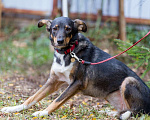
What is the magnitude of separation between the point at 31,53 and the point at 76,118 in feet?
13.0

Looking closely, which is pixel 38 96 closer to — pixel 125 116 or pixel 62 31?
pixel 62 31

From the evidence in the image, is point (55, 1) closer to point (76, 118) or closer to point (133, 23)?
point (133, 23)

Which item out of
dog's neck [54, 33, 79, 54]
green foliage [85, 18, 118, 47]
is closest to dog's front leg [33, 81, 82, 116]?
dog's neck [54, 33, 79, 54]

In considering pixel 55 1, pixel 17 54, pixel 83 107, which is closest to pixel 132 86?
pixel 83 107

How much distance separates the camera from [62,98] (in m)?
3.61

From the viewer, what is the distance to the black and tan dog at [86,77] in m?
3.67

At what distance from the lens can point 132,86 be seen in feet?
12.5

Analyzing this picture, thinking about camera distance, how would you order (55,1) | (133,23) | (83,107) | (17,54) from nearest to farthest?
(83,107) < (17,54) < (55,1) < (133,23)

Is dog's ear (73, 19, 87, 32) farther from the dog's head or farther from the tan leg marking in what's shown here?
the tan leg marking

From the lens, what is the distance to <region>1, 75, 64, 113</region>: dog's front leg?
361cm

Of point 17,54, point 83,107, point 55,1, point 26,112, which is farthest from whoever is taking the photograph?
point 55,1

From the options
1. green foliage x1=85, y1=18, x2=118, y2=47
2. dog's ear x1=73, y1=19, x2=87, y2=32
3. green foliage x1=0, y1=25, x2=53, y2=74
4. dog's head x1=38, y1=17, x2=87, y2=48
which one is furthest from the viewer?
green foliage x1=85, y1=18, x2=118, y2=47

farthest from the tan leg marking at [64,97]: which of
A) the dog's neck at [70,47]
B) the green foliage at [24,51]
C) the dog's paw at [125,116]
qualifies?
the green foliage at [24,51]

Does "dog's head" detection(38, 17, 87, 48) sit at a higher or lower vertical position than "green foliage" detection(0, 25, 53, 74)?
higher
